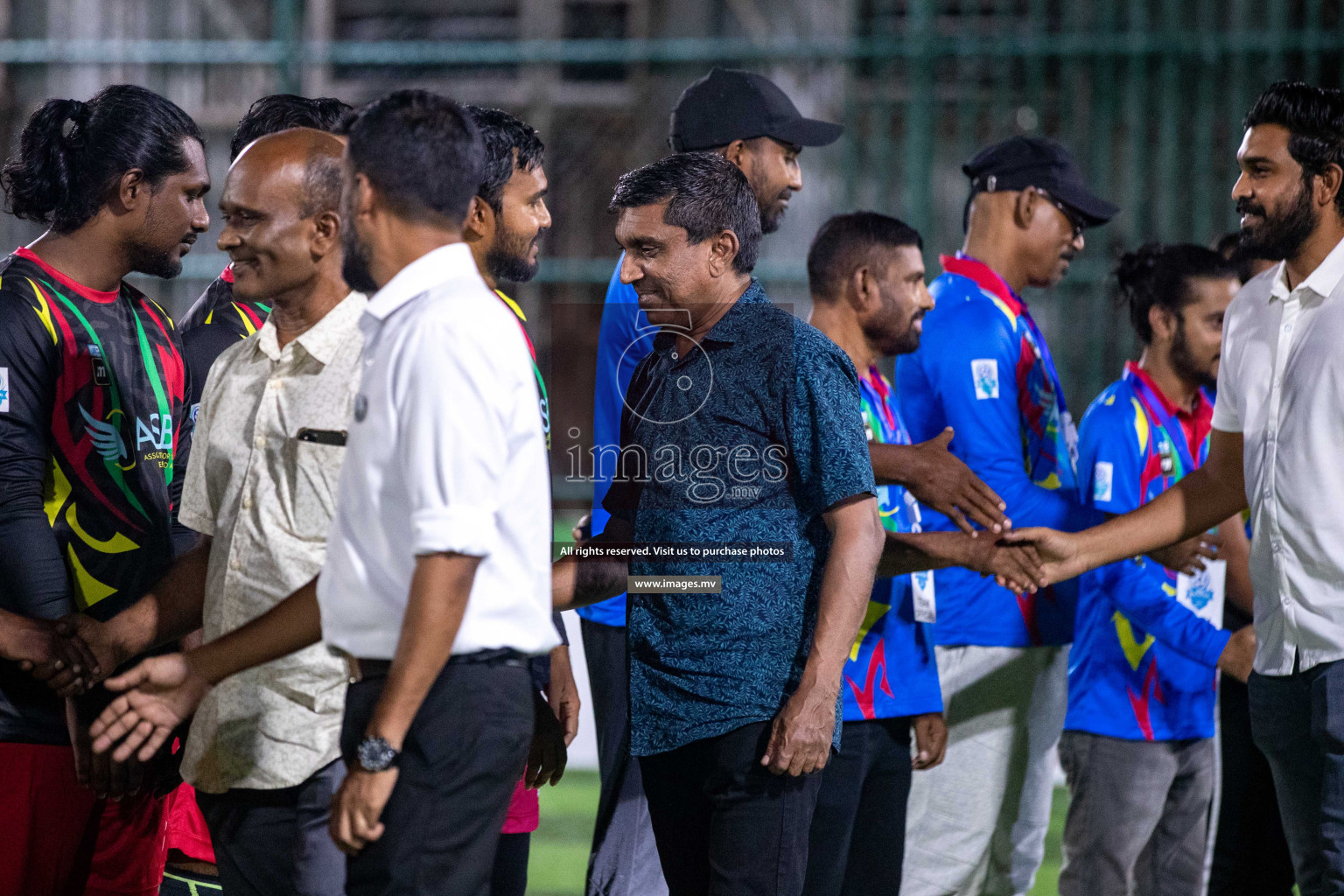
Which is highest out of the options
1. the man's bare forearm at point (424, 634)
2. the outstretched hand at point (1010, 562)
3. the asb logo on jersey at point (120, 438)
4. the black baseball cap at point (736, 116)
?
the black baseball cap at point (736, 116)

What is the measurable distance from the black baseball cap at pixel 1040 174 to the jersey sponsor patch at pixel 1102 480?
84 centimetres

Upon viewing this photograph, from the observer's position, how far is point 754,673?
260cm

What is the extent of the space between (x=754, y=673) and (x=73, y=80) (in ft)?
22.4

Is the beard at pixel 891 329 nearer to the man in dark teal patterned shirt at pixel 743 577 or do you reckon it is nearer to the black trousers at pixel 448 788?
the man in dark teal patterned shirt at pixel 743 577

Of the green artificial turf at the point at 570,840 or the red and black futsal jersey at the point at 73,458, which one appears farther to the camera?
the green artificial turf at the point at 570,840

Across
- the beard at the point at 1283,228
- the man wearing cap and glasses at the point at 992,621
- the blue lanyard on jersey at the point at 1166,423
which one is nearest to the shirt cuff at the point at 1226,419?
the beard at the point at 1283,228

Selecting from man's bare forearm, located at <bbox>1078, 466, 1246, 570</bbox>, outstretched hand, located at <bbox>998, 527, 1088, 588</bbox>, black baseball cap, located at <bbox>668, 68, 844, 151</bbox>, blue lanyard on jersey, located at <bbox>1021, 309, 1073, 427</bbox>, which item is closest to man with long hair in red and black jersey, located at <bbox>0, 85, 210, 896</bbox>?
black baseball cap, located at <bbox>668, 68, 844, 151</bbox>

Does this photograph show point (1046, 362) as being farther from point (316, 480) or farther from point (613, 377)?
point (316, 480)

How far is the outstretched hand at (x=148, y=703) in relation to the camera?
7.61 ft

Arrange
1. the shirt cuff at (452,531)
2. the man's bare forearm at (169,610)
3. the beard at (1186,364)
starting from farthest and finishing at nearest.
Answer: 1. the beard at (1186,364)
2. the man's bare forearm at (169,610)
3. the shirt cuff at (452,531)

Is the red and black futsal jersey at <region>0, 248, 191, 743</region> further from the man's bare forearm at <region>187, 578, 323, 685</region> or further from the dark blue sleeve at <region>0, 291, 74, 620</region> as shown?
the man's bare forearm at <region>187, 578, 323, 685</region>

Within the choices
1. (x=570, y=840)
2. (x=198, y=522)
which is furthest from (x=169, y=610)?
(x=570, y=840)

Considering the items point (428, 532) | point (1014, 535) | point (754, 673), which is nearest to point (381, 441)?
point (428, 532)

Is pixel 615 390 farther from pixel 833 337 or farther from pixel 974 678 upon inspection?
pixel 974 678
